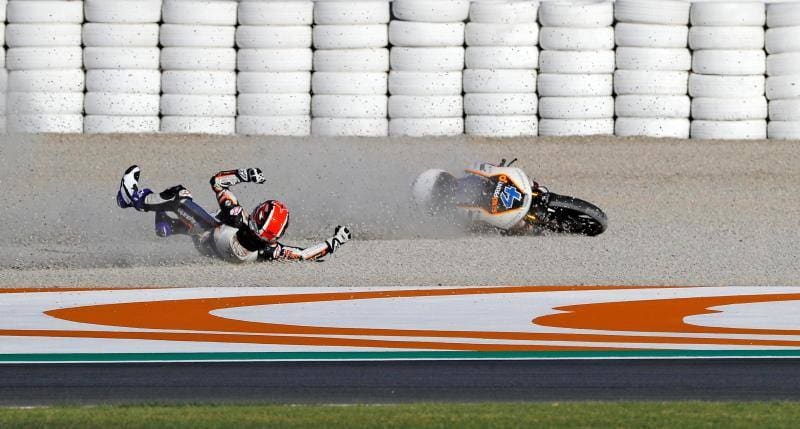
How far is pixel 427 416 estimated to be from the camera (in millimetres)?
6438

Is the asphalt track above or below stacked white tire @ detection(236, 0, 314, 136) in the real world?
below

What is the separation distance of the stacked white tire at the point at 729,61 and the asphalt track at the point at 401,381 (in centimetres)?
1064

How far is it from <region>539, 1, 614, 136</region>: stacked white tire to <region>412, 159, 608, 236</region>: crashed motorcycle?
12.7ft

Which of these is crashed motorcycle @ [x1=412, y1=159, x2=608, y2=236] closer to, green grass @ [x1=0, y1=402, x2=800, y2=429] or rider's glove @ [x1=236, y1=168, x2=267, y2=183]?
rider's glove @ [x1=236, y1=168, x2=267, y2=183]

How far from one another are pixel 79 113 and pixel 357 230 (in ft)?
17.6

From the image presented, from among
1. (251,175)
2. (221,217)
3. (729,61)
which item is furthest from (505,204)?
(729,61)

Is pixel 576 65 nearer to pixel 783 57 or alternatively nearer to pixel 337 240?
pixel 783 57

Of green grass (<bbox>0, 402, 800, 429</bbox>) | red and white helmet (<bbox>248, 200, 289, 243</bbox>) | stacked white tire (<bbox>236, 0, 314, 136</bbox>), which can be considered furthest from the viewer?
stacked white tire (<bbox>236, 0, 314, 136</bbox>)

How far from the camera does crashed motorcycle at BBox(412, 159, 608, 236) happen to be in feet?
47.3

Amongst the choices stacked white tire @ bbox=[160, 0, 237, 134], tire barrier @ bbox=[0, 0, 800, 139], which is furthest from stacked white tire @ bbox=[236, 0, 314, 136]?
stacked white tire @ bbox=[160, 0, 237, 134]

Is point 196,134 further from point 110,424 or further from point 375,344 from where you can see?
point 110,424

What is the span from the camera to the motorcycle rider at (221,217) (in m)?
12.5

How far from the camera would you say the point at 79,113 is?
1866 cm

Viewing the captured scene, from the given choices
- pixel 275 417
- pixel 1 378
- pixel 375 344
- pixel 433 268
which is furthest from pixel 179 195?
pixel 275 417
